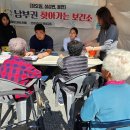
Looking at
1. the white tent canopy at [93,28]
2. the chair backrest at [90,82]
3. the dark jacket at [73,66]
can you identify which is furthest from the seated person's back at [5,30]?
the chair backrest at [90,82]

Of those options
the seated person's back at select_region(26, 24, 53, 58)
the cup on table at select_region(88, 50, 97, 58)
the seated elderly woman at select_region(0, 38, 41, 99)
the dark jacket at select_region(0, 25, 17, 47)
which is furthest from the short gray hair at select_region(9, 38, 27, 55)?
the dark jacket at select_region(0, 25, 17, 47)

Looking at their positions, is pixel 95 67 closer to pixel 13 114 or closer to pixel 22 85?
pixel 13 114

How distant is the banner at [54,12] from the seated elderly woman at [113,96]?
13.4 feet

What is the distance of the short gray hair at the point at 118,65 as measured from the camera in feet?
6.14

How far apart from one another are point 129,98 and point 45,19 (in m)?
4.32

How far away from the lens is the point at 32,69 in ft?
9.50

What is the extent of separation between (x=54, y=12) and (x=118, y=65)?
4.23 metres

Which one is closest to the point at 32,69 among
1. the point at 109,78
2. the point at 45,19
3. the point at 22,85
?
the point at 22,85

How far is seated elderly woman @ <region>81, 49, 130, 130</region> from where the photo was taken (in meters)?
1.88

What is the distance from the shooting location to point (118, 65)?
1874 mm

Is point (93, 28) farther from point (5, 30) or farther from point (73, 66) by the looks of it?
point (73, 66)

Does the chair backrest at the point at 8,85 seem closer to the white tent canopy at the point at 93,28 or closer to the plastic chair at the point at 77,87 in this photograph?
the plastic chair at the point at 77,87

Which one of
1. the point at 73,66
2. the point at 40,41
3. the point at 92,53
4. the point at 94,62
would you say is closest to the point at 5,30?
the point at 40,41

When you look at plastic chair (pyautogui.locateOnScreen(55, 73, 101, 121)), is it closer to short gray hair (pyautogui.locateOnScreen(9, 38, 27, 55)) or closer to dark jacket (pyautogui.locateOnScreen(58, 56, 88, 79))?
dark jacket (pyautogui.locateOnScreen(58, 56, 88, 79))
